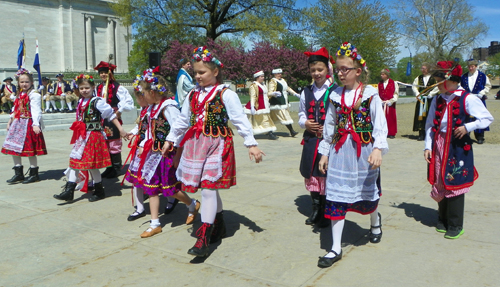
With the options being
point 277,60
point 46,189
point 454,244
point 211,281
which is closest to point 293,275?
point 211,281

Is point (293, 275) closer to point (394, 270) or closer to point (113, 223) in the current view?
point (394, 270)

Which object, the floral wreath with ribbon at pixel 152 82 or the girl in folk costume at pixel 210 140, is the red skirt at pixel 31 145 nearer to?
the floral wreath with ribbon at pixel 152 82

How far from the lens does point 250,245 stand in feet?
13.6

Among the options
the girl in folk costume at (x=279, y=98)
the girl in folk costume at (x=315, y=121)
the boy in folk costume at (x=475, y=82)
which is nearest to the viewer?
the girl in folk costume at (x=315, y=121)

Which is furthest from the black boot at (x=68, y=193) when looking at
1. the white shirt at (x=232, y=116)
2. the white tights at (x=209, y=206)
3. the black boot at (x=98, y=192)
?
the white tights at (x=209, y=206)

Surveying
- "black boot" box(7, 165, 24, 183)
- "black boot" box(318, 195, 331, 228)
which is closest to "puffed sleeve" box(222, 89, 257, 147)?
"black boot" box(318, 195, 331, 228)

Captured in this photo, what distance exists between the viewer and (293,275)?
342cm

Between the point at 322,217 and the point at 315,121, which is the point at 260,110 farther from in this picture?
the point at 322,217

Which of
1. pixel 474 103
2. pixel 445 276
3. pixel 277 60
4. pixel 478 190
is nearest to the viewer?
pixel 445 276

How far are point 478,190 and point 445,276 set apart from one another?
3.13m

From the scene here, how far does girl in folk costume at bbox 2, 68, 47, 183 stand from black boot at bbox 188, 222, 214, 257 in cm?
398

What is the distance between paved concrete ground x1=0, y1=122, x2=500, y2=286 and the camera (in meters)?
3.40

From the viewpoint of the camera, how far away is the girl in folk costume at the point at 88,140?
225 inches

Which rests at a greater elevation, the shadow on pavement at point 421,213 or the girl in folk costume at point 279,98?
the girl in folk costume at point 279,98
